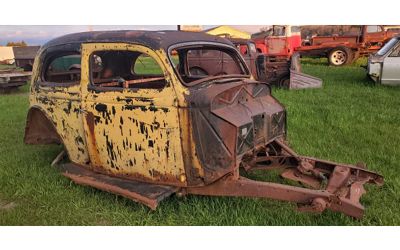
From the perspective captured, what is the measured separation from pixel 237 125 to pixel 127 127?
3.56 feet

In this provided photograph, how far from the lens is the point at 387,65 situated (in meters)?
10.2

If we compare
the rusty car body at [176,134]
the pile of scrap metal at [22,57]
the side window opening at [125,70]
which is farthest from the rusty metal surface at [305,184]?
the pile of scrap metal at [22,57]

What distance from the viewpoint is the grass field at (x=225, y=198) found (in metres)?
3.57

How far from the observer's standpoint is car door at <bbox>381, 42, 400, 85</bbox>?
1010 centimetres

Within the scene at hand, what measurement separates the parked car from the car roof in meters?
7.48

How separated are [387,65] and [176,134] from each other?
8.68m

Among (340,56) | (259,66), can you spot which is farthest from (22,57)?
(340,56)

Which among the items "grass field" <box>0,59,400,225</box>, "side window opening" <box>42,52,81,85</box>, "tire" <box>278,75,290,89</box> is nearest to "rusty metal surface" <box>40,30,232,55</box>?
"side window opening" <box>42,52,81,85</box>

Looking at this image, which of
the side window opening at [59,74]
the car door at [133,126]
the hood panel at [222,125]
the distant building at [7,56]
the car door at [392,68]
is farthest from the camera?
the distant building at [7,56]

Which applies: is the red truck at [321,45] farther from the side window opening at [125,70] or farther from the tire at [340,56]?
the side window opening at [125,70]

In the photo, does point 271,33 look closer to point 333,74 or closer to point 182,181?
point 333,74

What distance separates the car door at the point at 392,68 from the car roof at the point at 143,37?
748 centimetres

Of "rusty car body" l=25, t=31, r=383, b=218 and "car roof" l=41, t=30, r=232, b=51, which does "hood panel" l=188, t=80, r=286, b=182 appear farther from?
"car roof" l=41, t=30, r=232, b=51

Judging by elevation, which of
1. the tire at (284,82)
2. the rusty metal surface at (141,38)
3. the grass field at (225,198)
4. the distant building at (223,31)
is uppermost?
the rusty metal surface at (141,38)
